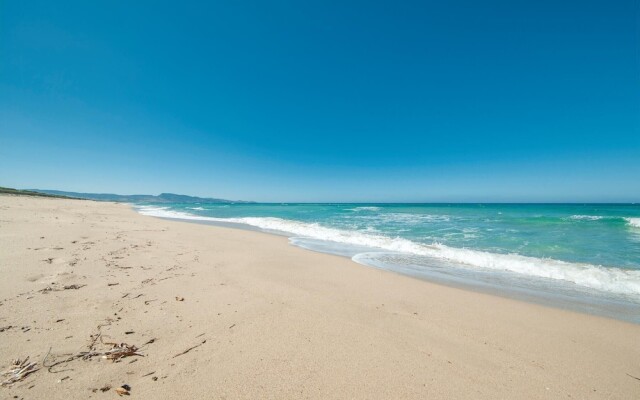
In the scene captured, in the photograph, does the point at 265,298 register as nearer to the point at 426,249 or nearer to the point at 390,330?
the point at 390,330

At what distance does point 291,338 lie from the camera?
2.89 m

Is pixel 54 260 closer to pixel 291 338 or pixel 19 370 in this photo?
pixel 19 370

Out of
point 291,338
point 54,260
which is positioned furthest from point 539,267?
point 54,260

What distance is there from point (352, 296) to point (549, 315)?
10.3ft

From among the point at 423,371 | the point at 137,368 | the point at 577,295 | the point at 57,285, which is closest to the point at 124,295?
the point at 57,285

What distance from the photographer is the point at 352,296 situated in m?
4.35

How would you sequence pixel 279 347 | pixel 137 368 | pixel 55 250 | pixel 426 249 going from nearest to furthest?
pixel 137 368 < pixel 279 347 < pixel 55 250 < pixel 426 249

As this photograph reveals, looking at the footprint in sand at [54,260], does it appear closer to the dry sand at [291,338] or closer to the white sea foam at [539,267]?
the dry sand at [291,338]

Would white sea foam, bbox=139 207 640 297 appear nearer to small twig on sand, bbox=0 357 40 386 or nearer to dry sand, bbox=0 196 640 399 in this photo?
dry sand, bbox=0 196 640 399

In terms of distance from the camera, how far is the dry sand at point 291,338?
2168 mm

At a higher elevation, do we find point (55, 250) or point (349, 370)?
point (55, 250)

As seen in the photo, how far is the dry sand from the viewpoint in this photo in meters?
2.17

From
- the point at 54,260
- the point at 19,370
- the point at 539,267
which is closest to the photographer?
the point at 19,370

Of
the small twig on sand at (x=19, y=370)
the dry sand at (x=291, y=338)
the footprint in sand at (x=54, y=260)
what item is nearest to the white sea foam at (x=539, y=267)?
the dry sand at (x=291, y=338)
